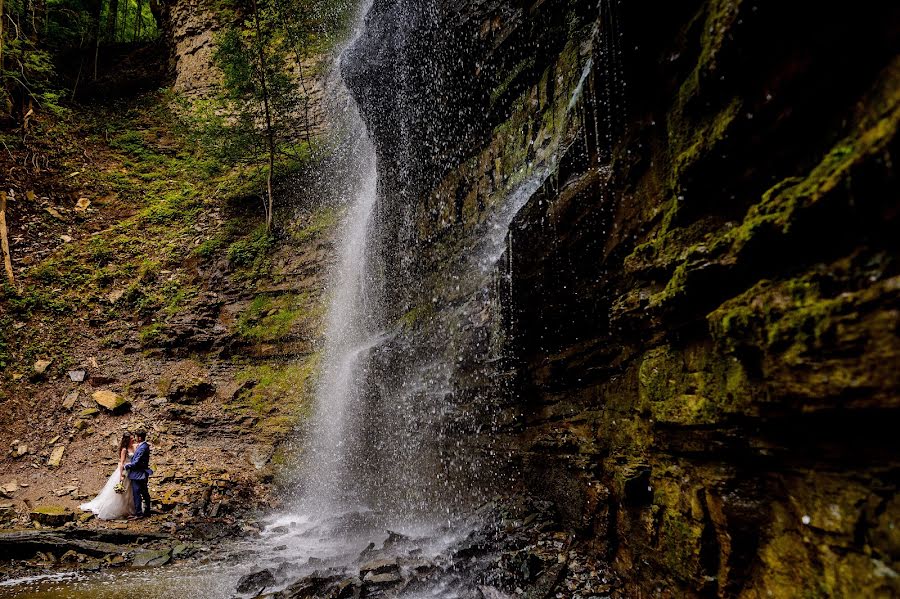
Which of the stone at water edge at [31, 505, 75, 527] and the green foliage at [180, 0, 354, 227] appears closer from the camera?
the stone at water edge at [31, 505, 75, 527]

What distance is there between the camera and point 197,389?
13.0m

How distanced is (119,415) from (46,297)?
16.9 ft

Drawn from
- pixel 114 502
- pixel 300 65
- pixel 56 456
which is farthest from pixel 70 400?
pixel 300 65

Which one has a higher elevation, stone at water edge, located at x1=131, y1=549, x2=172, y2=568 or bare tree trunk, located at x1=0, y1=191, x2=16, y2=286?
bare tree trunk, located at x1=0, y1=191, x2=16, y2=286

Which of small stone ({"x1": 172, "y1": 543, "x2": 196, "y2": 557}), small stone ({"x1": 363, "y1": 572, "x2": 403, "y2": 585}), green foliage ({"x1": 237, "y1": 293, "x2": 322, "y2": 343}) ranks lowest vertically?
small stone ({"x1": 172, "y1": 543, "x2": 196, "y2": 557})

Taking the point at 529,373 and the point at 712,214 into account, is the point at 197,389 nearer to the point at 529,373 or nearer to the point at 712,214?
the point at 529,373

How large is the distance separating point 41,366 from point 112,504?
6069 millimetres

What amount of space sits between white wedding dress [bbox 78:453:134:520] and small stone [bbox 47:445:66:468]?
7.58 feet

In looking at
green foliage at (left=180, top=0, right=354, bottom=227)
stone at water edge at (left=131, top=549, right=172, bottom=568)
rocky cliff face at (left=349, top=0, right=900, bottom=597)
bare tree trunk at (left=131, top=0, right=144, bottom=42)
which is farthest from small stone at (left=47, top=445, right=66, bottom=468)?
bare tree trunk at (left=131, top=0, right=144, bottom=42)

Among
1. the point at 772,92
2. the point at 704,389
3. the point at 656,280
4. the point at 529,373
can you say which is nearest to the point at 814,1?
the point at 772,92

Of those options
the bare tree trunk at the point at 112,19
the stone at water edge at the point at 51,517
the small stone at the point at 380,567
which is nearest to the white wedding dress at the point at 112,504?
the stone at water edge at the point at 51,517

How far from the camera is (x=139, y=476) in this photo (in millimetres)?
9078

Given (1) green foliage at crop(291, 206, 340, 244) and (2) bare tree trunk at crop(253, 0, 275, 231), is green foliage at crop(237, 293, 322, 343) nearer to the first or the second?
(1) green foliage at crop(291, 206, 340, 244)

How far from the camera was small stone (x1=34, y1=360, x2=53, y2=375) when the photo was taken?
40.1 feet
